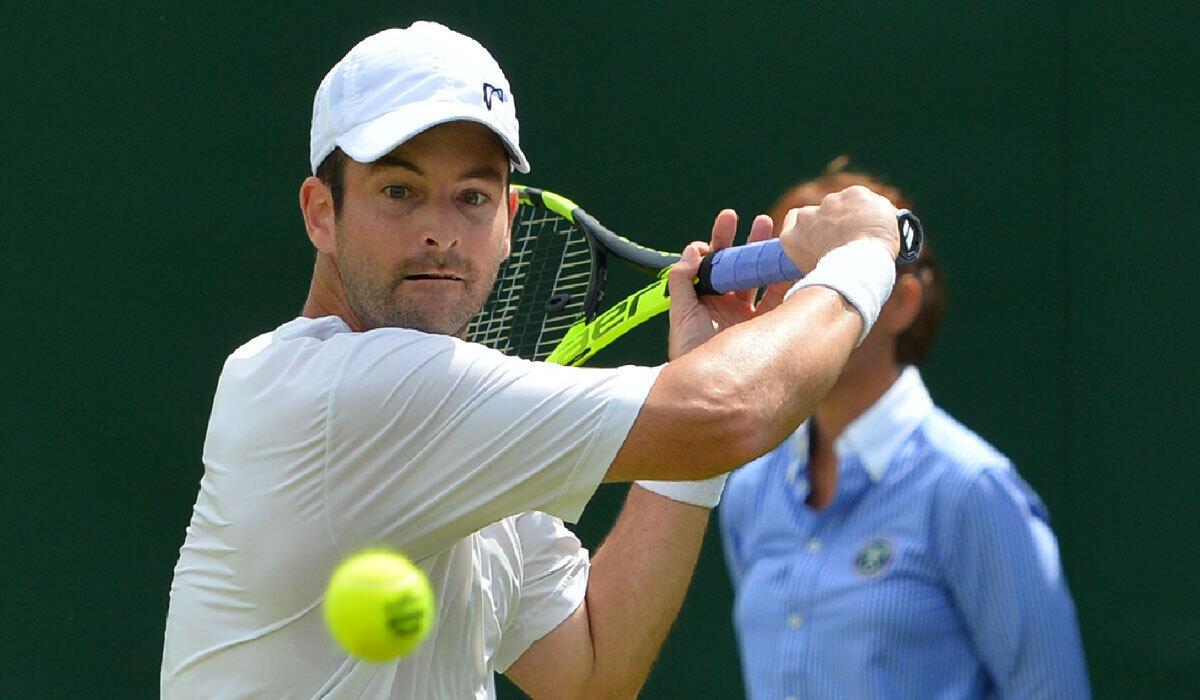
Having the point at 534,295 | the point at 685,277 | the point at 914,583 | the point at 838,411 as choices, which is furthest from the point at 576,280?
the point at 914,583

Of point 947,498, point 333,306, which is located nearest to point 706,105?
point 947,498

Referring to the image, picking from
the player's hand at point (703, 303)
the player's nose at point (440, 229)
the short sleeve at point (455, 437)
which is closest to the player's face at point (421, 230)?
the player's nose at point (440, 229)

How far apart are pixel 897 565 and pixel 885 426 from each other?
0.82 feet

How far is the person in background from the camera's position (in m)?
2.83

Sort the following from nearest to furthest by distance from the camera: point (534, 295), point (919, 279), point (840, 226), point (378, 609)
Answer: point (378, 609), point (840, 226), point (919, 279), point (534, 295)

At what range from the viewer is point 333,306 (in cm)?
254

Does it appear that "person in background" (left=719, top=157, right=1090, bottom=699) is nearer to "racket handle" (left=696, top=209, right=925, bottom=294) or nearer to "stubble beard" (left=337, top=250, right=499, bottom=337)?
"racket handle" (left=696, top=209, right=925, bottom=294)

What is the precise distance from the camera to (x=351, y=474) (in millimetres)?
2234

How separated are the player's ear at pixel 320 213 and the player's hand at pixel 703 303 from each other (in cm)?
50

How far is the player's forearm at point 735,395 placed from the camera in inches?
83.8

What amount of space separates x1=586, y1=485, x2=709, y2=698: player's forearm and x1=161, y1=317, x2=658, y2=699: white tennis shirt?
13.3 inches

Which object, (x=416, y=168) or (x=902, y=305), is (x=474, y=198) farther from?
(x=902, y=305)

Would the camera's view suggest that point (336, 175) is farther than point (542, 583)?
No

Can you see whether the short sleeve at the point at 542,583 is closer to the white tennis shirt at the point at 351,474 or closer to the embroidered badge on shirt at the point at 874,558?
the white tennis shirt at the point at 351,474
